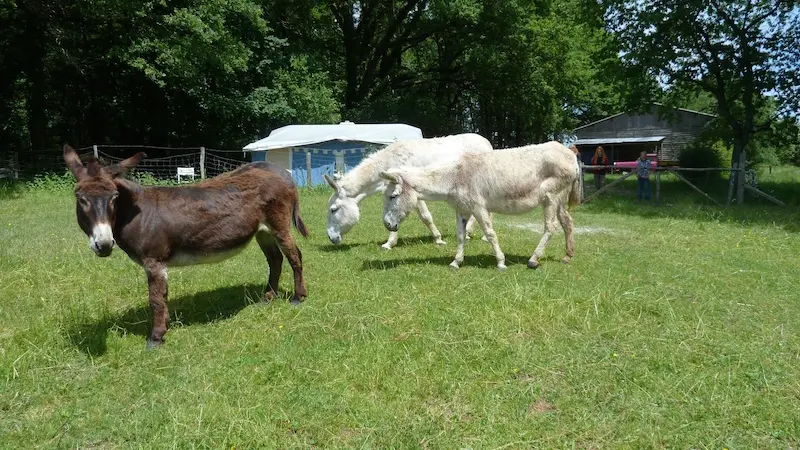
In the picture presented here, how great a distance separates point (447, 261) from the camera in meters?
7.70

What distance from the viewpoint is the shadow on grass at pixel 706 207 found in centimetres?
1243

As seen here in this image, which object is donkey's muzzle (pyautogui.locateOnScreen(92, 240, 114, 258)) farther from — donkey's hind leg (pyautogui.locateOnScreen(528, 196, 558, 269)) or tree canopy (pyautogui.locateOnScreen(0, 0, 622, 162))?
tree canopy (pyautogui.locateOnScreen(0, 0, 622, 162))

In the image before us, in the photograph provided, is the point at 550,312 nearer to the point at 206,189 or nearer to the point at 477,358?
the point at 477,358

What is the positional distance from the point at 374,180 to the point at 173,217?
440 centimetres

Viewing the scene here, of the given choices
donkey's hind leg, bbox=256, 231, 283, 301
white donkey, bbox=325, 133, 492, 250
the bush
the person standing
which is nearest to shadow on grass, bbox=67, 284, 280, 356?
donkey's hind leg, bbox=256, 231, 283, 301

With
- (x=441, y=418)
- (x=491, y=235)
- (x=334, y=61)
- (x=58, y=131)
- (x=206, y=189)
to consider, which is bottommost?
(x=441, y=418)

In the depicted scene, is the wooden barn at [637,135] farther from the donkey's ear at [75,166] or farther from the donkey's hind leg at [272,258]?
the donkey's ear at [75,166]

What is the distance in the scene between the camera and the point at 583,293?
18.5 ft

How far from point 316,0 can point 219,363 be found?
2741cm

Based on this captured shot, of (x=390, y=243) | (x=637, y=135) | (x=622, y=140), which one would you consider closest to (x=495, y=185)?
(x=390, y=243)

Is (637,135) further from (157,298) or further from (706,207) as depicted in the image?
(157,298)

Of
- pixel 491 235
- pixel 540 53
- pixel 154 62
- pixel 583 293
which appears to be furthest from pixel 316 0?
pixel 583 293

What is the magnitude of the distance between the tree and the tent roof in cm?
937

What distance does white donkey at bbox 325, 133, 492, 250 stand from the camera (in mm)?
8727
